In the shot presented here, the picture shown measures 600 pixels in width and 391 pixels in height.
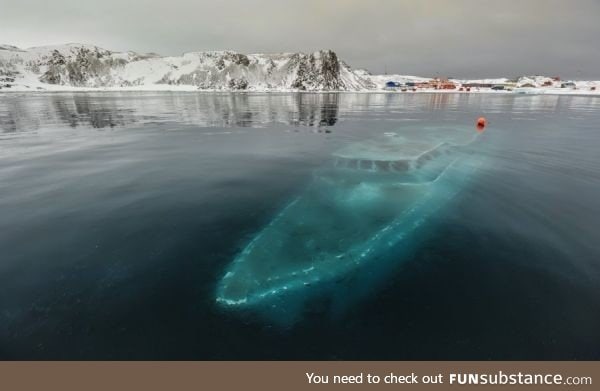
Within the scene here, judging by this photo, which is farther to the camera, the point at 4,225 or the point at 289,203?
the point at 289,203

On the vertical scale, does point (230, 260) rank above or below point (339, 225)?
below

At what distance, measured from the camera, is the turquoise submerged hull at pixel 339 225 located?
911cm

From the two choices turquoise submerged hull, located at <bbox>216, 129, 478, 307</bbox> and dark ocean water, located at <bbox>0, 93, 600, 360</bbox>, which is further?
turquoise submerged hull, located at <bbox>216, 129, 478, 307</bbox>

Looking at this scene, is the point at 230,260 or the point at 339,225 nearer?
the point at 230,260

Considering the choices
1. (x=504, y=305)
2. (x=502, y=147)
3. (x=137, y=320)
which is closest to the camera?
(x=137, y=320)

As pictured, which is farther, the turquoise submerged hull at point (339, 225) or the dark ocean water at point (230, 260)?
the turquoise submerged hull at point (339, 225)

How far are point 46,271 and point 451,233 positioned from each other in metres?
14.8

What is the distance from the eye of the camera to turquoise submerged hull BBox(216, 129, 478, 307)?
9.11 m

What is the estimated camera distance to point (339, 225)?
40.7 feet
